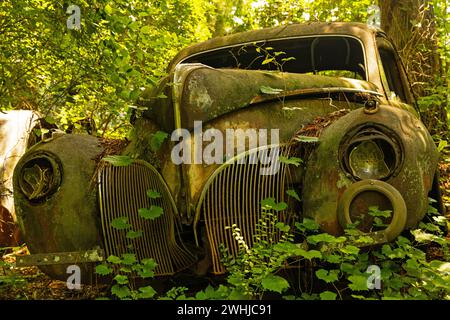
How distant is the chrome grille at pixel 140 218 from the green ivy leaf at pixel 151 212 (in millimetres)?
60

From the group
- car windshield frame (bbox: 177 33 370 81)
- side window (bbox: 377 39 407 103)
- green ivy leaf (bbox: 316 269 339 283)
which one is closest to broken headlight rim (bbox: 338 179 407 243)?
green ivy leaf (bbox: 316 269 339 283)

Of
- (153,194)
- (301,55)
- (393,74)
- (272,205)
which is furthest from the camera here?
(393,74)

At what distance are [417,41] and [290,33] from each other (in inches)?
106

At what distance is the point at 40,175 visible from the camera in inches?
119

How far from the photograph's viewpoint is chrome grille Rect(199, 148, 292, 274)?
2561mm

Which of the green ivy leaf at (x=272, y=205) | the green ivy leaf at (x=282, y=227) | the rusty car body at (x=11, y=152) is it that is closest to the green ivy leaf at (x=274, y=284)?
the green ivy leaf at (x=282, y=227)

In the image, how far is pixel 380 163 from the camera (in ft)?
8.01

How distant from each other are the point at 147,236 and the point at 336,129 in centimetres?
122

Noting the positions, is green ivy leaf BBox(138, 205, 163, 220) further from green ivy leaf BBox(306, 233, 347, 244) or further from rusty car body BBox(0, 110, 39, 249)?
rusty car body BBox(0, 110, 39, 249)

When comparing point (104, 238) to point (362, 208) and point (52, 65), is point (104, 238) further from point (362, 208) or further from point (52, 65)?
point (52, 65)

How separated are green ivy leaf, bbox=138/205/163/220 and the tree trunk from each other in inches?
172

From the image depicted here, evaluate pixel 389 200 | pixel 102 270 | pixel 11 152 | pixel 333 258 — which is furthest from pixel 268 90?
pixel 11 152

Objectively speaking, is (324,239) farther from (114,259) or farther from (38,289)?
(38,289)

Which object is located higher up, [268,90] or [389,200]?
[268,90]
